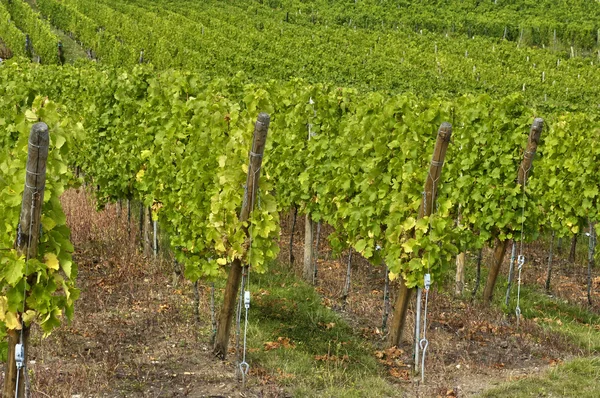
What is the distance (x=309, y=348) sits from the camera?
8.81m

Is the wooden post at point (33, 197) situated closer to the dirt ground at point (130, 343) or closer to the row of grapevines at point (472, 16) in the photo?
the dirt ground at point (130, 343)

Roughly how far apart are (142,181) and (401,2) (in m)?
49.9

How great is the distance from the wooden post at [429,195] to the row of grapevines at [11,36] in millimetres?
32053

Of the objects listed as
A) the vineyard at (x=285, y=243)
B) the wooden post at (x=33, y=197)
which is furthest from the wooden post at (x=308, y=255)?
the wooden post at (x=33, y=197)

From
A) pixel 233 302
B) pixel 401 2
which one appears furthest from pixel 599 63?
pixel 233 302

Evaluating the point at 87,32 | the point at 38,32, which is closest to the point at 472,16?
the point at 87,32

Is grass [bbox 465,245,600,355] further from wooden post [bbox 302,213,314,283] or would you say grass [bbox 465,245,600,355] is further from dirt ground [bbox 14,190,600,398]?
wooden post [bbox 302,213,314,283]

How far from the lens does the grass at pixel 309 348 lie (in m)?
7.82

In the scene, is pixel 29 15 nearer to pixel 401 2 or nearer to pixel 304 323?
pixel 401 2

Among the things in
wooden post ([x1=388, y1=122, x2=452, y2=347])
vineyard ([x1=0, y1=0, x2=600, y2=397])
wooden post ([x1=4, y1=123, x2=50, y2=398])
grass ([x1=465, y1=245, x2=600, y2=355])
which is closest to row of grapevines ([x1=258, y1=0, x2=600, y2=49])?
vineyard ([x1=0, y1=0, x2=600, y2=397])

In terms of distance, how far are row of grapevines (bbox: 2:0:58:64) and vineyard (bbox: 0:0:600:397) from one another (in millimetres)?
21024

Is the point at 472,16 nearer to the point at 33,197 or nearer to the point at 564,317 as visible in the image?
the point at 564,317

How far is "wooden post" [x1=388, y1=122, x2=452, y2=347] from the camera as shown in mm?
8227

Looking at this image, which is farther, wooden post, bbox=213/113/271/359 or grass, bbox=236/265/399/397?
Result: grass, bbox=236/265/399/397
